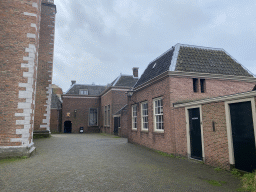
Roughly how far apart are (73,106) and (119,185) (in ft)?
91.3

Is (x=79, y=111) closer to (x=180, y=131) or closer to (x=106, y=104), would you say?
(x=106, y=104)

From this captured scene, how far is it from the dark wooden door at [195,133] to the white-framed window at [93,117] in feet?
84.6

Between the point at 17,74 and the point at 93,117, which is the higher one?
the point at 17,74

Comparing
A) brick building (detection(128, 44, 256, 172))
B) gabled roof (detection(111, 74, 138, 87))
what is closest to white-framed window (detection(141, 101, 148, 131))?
brick building (detection(128, 44, 256, 172))

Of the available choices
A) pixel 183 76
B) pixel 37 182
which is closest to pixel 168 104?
pixel 183 76

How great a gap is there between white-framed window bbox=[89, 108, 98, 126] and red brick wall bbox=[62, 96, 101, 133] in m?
0.61

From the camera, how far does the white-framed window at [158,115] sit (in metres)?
10.4

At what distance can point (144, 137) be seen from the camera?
12.3 metres

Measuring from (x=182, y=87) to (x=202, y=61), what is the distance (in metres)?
2.38

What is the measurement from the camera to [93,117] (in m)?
32.6

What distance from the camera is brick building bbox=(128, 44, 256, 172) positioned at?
9.15 meters

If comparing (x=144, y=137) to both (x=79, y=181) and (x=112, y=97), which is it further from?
(x=112, y=97)

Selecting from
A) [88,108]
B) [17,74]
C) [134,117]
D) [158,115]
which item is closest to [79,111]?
[88,108]

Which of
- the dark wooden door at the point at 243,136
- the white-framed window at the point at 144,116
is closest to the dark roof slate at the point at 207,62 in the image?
the white-framed window at the point at 144,116
